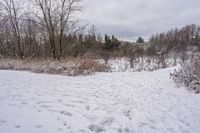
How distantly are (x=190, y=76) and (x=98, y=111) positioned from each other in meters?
4.31

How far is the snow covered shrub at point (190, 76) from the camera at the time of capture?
7191 mm

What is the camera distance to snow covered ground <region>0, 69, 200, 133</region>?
391 centimetres

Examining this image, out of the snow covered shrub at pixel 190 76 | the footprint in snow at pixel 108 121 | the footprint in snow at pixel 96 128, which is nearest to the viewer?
the footprint in snow at pixel 96 128

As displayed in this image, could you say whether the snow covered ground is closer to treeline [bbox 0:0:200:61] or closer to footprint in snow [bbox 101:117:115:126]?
footprint in snow [bbox 101:117:115:126]

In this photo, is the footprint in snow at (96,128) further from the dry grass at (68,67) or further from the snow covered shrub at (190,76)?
the dry grass at (68,67)

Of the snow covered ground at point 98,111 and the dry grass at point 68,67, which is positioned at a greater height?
the dry grass at point 68,67

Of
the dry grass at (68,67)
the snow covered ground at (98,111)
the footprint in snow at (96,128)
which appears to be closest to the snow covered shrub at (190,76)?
the snow covered ground at (98,111)

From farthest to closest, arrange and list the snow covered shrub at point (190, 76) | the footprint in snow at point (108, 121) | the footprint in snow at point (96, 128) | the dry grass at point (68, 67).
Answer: the dry grass at point (68, 67)
the snow covered shrub at point (190, 76)
the footprint in snow at point (108, 121)
the footprint in snow at point (96, 128)

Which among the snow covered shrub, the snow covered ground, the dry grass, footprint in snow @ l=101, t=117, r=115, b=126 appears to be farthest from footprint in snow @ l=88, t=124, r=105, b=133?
the dry grass

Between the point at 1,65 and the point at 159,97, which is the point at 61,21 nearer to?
the point at 1,65

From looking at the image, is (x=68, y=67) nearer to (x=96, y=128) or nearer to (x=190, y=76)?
(x=190, y=76)

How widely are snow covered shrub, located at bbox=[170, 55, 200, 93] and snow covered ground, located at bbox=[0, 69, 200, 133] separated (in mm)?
383

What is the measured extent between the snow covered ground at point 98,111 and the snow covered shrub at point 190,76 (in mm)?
383

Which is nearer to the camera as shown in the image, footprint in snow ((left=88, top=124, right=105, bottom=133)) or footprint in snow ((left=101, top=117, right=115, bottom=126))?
footprint in snow ((left=88, top=124, right=105, bottom=133))
